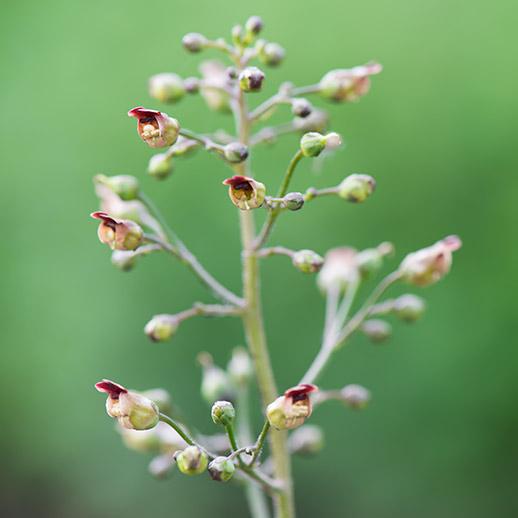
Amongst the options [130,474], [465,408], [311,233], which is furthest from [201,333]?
[465,408]

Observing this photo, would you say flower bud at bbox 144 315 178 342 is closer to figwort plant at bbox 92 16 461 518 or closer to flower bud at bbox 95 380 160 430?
figwort plant at bbox 92 16 461 518

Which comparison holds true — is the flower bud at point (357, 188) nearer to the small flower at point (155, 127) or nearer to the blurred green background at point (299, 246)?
the small flower at point (155, 127)

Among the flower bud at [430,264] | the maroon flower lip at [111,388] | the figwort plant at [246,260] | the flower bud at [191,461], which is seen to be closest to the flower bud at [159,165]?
the figwort plant at [246,260]

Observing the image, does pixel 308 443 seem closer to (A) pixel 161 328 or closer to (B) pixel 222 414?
(A) pixel 161 328

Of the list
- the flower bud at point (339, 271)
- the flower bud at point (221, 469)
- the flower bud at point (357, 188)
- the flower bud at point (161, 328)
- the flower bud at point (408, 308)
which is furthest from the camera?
the flower bud at point (339, 271)

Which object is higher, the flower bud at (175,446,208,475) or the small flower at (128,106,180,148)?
the small flower at (128,106,180,148)

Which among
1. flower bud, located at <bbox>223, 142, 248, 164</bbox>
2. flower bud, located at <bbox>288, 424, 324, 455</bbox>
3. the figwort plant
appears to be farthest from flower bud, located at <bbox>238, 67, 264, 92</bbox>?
flower bud, located at <bbox>288, 424, 324, 455</bbox>

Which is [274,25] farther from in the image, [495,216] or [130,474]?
[130,474]
